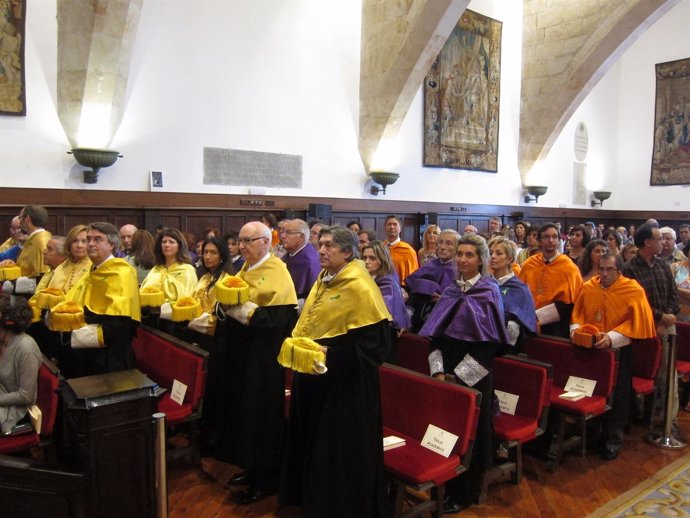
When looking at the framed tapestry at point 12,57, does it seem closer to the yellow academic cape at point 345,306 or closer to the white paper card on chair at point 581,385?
the yellow academic cape at point 345,306

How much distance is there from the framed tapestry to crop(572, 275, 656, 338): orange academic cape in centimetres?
714

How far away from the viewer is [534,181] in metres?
14.3

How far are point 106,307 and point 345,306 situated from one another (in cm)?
180

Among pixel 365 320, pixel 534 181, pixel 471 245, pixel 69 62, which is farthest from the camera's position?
pixel 534 181

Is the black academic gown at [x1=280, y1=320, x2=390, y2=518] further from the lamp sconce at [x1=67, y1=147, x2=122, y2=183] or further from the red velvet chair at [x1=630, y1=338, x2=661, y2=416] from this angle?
the lamp sconce at [x1=67, y1=147, x2=122, y2=183]

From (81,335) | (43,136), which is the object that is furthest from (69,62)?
(81,335)

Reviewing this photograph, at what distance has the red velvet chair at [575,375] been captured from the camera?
13.4 feet

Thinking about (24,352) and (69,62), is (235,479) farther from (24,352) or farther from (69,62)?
(69,62)

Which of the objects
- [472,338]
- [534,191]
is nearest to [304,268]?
[472,338]

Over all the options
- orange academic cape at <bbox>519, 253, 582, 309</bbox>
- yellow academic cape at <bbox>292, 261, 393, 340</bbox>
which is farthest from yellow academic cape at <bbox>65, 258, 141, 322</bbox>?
orange academic cape at <bbox>519, 253, 582, 309</bbox>

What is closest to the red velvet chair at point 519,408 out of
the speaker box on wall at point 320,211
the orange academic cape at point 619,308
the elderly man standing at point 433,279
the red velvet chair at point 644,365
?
the orange academic cape at point 619,308

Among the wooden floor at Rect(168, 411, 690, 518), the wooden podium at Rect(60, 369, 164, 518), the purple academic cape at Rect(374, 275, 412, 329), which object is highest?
the purple academic cape at Rect(374, 275, 412, 329)

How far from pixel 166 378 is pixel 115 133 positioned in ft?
16.0

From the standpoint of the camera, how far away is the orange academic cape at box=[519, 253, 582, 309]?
16.6 feet
